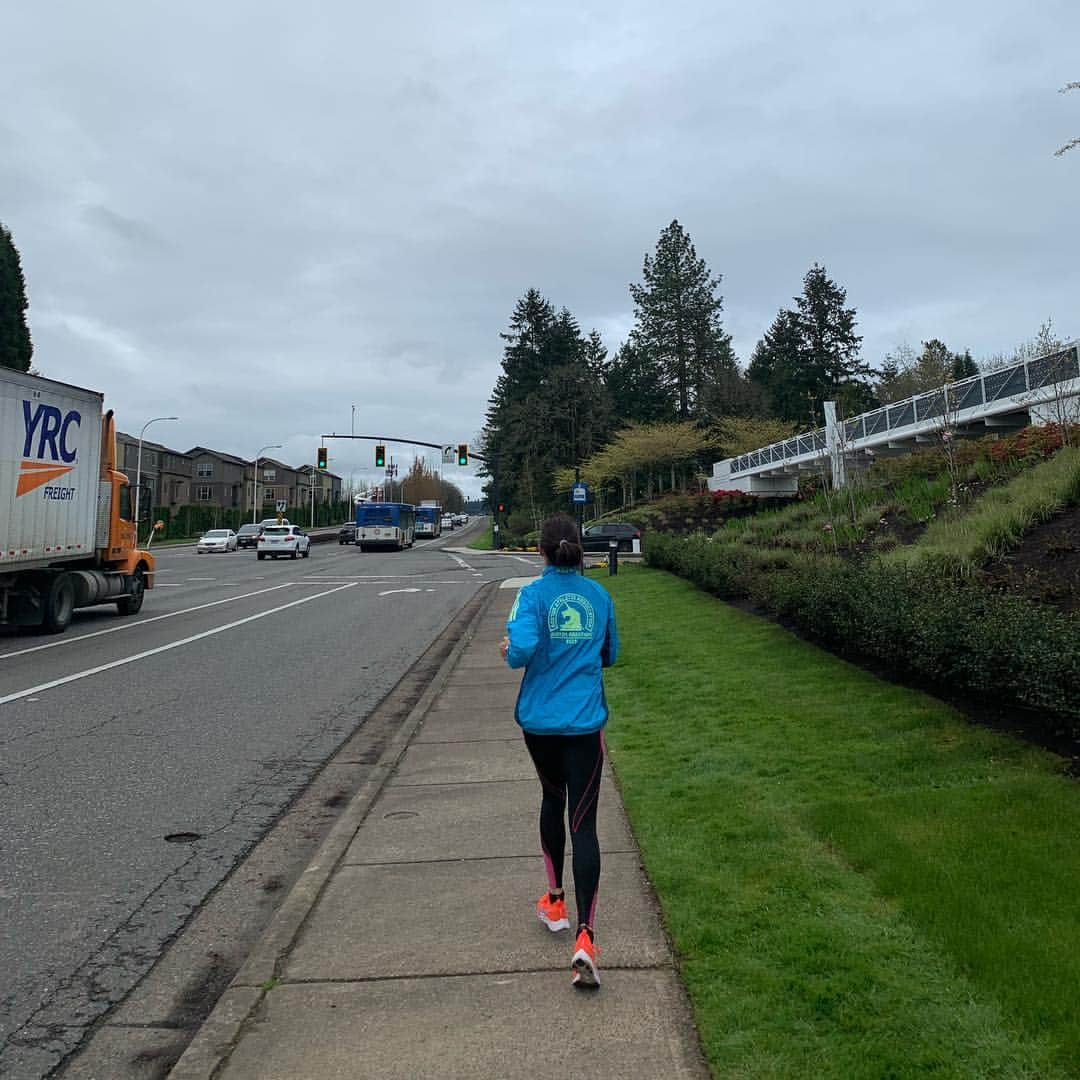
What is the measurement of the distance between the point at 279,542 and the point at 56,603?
30.0 metres

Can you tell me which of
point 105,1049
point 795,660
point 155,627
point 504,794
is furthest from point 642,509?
point 105,1049

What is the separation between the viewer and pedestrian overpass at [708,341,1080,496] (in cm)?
1772

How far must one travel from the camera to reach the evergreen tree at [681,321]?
78.3 meters

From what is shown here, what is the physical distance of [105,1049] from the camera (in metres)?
3.60

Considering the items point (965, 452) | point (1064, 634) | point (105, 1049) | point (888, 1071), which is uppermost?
point (965, 452)

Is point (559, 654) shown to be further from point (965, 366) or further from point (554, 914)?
point (965, 366)

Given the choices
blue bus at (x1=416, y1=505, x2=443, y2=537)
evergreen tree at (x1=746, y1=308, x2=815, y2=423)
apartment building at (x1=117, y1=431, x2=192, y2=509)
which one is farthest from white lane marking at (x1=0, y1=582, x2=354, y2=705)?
apartment building at (x1=117, y1=431, x2=192, y2=509)

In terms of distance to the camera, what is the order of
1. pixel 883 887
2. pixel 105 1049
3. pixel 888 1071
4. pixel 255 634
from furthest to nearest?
pixel 255 634 → pixel 883 887 → pixel 105 1049 → pixel 888 1071

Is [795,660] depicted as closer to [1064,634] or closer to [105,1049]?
[1064,634]

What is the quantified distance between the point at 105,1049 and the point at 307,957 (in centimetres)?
83

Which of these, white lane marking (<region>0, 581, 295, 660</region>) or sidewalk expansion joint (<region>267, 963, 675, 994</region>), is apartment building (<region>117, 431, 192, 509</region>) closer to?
white lane marking (<region>0, 581, 295, 660</region>)

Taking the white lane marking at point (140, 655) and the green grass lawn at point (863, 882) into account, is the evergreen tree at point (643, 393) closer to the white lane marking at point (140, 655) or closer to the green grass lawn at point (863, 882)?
the white lane marking at point (140, 655)

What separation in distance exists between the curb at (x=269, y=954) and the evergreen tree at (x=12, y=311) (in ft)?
211

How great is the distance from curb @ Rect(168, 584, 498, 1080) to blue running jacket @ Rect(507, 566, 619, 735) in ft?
4.77
